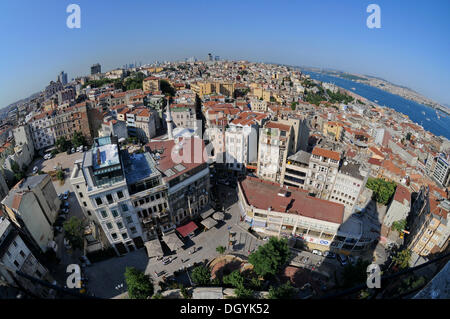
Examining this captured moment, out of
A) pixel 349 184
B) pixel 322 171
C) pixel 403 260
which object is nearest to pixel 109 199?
pixel 322 171

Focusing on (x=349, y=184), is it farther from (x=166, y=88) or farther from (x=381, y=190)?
(x=166, y=88)

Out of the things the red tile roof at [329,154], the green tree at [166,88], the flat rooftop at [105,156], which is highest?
the green tree at [166,88]

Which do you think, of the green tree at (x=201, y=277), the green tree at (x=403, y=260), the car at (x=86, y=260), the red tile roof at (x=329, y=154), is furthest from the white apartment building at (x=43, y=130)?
the green tree at (x=403, y=260)

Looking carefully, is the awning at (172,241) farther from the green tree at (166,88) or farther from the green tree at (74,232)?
the green tree at (166,88)

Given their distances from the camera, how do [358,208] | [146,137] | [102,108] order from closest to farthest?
1. [358,208]
2. [146,137]
3. [102,108]
